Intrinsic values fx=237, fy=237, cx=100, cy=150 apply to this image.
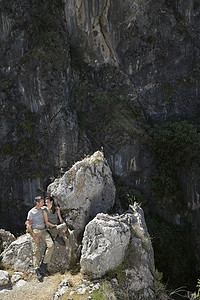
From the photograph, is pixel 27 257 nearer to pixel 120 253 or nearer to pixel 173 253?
pixel 120 253

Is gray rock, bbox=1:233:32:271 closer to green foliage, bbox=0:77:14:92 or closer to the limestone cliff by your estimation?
the limestone cliff

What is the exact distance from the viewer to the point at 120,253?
5523mm

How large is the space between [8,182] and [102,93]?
31.5 ft

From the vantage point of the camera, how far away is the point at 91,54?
767 inches

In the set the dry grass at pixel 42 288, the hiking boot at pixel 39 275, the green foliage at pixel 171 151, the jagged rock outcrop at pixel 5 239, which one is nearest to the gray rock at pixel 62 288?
the dry grass at pixel 42 288

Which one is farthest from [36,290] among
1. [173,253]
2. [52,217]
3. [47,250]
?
[173,253]

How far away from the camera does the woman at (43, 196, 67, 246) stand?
5841mm

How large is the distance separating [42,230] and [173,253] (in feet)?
40.1

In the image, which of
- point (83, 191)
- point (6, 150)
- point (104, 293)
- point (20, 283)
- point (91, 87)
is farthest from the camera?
point (91, 87)

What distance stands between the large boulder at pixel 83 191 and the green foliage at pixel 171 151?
10127 mm

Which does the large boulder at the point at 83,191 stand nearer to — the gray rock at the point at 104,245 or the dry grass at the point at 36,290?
the gray rock at the point at 104,245

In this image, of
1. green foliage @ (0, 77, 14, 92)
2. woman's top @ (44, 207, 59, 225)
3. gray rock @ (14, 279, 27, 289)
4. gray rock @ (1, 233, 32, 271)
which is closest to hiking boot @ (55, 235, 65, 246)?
woman's top @ (44, 207, 59, 225)

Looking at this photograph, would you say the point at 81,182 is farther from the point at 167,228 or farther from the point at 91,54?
the point at 91,54

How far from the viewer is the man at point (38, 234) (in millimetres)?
5648
